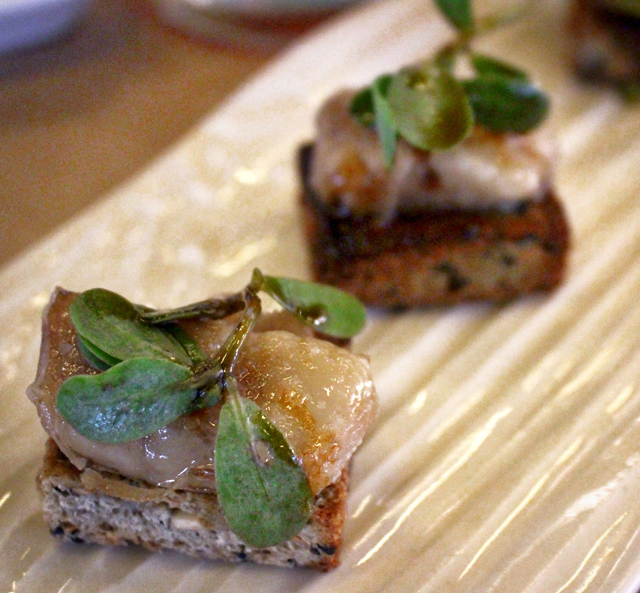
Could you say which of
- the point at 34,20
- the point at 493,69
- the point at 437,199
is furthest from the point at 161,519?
the point at 34,20

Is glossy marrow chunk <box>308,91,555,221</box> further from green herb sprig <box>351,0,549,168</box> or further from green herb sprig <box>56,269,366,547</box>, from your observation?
green herb sprig <box>56,269,366,547</box>

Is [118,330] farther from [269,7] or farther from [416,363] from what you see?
[269,7]

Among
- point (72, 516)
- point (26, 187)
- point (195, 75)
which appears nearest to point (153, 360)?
point (72, 516)

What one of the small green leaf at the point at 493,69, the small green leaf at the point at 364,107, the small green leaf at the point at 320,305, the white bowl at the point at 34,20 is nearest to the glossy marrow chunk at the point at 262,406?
the small green leaf at the point at 320,305

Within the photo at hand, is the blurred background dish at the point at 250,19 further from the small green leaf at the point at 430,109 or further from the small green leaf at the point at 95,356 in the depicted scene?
the small green leaf at the point at 95,356

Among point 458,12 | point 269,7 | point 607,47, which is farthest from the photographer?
point 269,7

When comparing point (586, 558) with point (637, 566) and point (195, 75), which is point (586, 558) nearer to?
point (637, 566)
